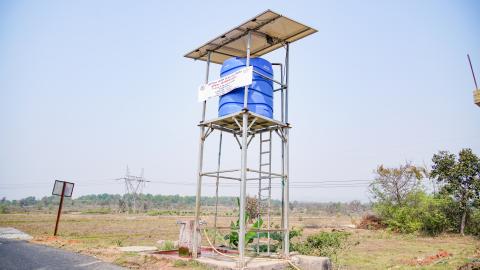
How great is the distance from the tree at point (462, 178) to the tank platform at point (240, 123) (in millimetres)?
23321

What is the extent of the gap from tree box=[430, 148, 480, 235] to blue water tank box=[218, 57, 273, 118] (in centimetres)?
2383

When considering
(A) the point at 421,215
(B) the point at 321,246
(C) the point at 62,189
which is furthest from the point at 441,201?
(C) the point at 62,189

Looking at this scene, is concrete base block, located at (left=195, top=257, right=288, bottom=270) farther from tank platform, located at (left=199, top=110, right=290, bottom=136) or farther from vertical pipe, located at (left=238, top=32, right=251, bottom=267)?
tank platform, located at (left=199, top=110, right=290, bottom=136)

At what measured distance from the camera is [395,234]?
2759 centimetres

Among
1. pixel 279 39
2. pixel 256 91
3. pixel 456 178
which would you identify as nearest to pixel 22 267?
pixel 256 91

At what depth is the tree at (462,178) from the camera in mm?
25562

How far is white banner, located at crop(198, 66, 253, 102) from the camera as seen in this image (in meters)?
8.83

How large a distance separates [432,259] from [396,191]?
18689 millimetres

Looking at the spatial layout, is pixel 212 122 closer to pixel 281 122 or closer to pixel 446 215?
pixel 281 122

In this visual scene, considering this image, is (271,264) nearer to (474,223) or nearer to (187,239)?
(187,239)

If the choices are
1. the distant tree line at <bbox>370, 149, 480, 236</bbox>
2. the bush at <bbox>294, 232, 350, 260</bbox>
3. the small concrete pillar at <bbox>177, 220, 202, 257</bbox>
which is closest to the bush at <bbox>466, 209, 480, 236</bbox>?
the distant tree line at <bbox>370, 149, 480, 236</bbox>

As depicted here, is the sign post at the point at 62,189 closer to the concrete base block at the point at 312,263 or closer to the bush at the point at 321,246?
the bush at the point at 321,246

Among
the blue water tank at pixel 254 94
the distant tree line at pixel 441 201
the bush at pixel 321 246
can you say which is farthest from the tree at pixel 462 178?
A: the blue water tank at pixel 254 94

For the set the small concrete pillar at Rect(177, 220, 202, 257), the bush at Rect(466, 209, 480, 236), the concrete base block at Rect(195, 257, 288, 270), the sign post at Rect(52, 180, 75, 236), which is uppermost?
the sign post at Rect(52, 180, 75, 236)
